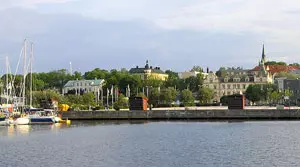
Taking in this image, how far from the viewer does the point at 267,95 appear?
16750 cm

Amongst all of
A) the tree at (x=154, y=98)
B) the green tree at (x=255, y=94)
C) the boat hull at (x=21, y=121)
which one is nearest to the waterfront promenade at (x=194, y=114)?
the boat hull at (x=21, y=121)

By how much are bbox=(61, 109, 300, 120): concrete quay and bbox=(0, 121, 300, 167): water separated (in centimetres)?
2539

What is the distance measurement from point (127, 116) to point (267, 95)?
7272 cm

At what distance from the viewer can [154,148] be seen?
53.5m

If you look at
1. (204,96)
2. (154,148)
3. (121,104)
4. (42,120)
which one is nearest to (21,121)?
(42,120)

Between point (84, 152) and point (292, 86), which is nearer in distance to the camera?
point (84, 152)

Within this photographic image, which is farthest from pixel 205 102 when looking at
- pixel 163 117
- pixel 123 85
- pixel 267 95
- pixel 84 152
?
pixel 84 152

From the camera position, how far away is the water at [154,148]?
44.0m

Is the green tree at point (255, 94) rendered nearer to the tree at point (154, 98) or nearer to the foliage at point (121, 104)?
the tree at point (154, 98)

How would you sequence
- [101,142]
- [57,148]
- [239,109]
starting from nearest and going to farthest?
[57,148] → [101,142] → [239,109]

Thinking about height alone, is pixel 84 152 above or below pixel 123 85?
below

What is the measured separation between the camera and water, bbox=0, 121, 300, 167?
144 ft

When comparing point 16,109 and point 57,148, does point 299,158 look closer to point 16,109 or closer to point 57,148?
point 57,148

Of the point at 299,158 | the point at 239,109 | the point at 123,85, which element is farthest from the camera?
the point at 123,85
